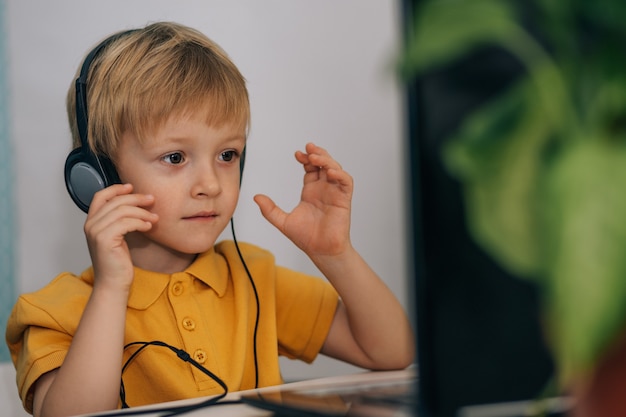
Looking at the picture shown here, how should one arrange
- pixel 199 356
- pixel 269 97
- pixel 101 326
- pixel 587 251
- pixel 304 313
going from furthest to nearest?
pixel 269 97, pixel 304 313, pixel 199 356, pixel 101 326, pixel 587 251

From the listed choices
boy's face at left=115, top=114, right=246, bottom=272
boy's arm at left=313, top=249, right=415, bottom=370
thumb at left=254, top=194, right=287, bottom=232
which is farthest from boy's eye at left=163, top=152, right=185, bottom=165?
boy's arm at left=313, top=249, right=415, bottom=370

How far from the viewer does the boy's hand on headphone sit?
0.89 metres

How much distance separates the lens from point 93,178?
0.95 m

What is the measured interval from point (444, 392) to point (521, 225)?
85 millimetres

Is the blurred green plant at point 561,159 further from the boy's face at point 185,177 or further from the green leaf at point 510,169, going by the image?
the boy's face at point 185,177

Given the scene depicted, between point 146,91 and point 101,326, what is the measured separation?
1.12 ft

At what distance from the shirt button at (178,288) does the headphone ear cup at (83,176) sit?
17 centimetres

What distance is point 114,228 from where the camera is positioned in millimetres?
893

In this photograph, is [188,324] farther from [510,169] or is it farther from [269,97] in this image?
[510,169]

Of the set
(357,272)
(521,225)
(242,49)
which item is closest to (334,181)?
(357,272)

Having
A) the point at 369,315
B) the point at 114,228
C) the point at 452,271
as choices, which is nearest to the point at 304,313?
the point at 369,315

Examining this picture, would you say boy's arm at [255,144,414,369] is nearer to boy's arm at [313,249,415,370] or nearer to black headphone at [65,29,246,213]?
boy's arm at [313,249,415,370]

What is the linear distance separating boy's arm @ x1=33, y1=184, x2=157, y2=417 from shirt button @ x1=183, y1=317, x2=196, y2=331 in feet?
0.37

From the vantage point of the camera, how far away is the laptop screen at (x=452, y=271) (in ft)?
0.81
